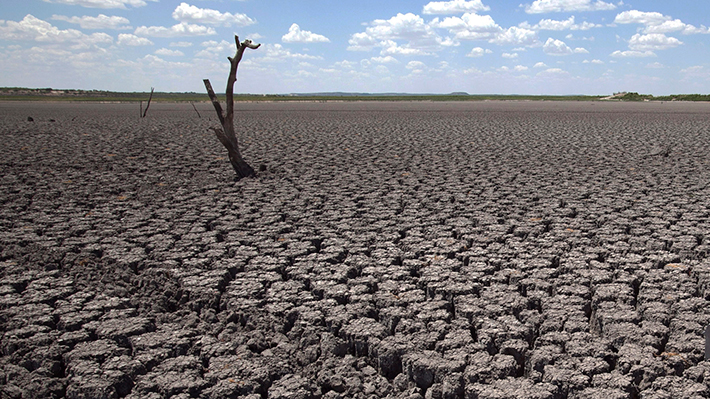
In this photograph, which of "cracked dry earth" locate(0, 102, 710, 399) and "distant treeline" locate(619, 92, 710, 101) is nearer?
"cracked dry earth" locate(0, 102, 710, 399)

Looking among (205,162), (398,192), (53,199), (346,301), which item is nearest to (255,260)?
(346,301)

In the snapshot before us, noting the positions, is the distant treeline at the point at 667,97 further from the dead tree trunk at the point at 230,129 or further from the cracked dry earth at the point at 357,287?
the dead tree trunk at the point at 230,129

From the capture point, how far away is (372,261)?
448 centimetres

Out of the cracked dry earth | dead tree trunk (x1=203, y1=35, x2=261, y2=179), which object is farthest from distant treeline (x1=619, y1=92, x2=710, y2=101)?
dead tree trunk (x1=203, y1=35, x2=261, y2=179)

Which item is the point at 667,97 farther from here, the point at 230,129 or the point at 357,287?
the point at 357,287

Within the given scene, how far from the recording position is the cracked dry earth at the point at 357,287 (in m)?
2.83

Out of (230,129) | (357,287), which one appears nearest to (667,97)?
(230,129)

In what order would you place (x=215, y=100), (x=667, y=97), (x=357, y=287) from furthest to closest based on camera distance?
(x=667, y=97), (x=215, y=100), (x=357, y=287)

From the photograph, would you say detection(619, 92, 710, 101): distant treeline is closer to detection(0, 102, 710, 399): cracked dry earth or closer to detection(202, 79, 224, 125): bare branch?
detection(0, 102, 710, 399): cracked dry earth

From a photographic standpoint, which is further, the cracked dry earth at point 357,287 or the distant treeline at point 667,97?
the distant treeline at point 667,97

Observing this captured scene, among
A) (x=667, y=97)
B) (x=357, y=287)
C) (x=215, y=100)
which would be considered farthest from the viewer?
(x=667, y=97)

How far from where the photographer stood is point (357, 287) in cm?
390

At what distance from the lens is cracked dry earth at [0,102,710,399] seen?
111 inches

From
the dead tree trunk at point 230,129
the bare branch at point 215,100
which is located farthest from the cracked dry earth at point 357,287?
the bare branch at point 215,100
